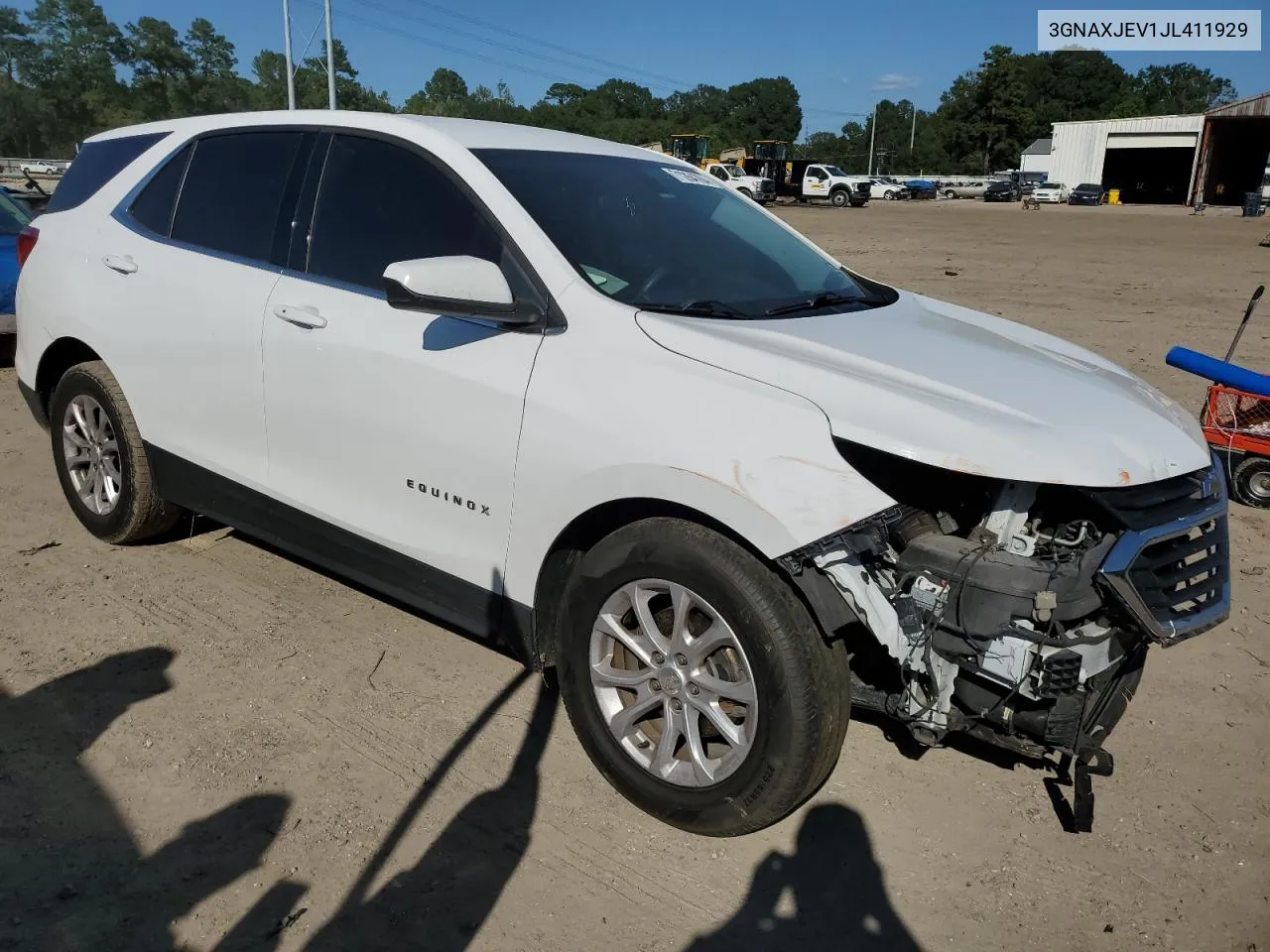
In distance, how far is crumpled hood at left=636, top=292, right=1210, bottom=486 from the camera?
2.36 metres

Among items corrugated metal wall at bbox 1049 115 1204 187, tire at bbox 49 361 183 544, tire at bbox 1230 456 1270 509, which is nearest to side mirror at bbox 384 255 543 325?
tire at bbox 49 361 183 544

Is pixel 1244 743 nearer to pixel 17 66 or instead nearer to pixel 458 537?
pixel 458 537

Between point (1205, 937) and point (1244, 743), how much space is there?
107 cm

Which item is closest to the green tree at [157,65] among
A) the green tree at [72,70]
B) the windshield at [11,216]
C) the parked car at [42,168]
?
the green tree at [72,70]

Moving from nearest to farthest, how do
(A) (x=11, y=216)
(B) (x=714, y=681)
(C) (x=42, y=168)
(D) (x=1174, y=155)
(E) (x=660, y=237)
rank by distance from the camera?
(B) (x=714, y=681)
(E) (x=660, y=237)
(A) (x=11, y=216)
(C) (x=42, y=168)
(D) (x=1174, y=155)

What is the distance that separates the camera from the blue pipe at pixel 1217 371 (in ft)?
14.9

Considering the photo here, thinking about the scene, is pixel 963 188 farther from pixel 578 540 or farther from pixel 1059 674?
pixel 1059 674

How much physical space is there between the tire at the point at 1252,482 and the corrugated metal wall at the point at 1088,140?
65.5 metres

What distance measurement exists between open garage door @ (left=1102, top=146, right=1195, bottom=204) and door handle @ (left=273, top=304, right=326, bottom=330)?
2807 inches

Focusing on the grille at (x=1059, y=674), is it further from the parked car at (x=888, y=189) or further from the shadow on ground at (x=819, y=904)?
the parked car at (x=888, y=189)

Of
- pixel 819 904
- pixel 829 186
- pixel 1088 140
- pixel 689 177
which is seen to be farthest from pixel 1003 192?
pixel 819 904

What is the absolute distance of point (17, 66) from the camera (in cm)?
7888

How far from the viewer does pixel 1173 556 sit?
2514 millimetres

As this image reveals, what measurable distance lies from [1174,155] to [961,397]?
242 ft
